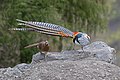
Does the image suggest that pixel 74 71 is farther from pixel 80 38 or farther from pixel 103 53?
pixel 103 53

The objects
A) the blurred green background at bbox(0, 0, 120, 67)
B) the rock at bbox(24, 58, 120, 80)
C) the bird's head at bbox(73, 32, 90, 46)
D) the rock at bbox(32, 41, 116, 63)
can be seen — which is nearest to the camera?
the rock at bbox(24, 58, 120, 80)

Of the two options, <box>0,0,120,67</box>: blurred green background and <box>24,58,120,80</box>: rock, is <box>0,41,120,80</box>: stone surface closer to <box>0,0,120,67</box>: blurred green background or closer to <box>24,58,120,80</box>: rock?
<box>24,58,120,80</box>: rock

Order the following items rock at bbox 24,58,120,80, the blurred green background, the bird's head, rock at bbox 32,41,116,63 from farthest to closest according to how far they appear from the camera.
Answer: the blurred green background
rock at bbox 32,41,116,63
the bird's head
rock at bbox 24,58,120,80

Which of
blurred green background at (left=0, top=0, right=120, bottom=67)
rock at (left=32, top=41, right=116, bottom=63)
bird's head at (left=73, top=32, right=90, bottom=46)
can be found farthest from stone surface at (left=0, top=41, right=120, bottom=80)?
blurred green background at (left=0, top=0, right=120, bottom=67)

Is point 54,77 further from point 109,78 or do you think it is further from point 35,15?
point 35,15

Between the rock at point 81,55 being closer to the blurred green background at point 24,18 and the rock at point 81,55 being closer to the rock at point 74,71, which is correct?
the rock at point 74,71

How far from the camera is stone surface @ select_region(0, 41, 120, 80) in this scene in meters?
3.13

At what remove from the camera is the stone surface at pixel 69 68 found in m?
3.13

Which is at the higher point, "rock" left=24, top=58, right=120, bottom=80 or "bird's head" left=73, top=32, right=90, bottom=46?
"bird's head" left=73, top=32, right=90, bottom=46

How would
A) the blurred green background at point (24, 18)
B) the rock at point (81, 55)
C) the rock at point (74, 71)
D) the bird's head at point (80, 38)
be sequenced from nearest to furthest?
1. the rock at point (74, 71)
2. the bird's head at point (80, 38)
3. the rock at point (81, 55)
4. the blurred green background at point (24, 18)

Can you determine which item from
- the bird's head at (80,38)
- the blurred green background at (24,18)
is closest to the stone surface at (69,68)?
the bird's head at (80,38)

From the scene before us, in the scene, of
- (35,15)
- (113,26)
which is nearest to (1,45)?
(35,15)

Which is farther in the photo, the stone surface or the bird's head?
the bird's head

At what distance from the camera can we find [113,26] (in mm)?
15086
